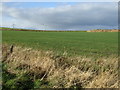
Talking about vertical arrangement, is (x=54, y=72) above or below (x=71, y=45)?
below

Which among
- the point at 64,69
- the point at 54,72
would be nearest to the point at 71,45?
the point at 64,69

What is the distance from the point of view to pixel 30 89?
7145mm

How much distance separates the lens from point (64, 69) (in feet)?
27.0

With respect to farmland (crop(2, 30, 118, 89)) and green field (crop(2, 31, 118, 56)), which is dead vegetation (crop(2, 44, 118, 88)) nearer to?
farmland (crop(2, 30, 118, 89))

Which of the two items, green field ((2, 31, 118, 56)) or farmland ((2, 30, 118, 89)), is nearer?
farmland ((2, 30, 118, 89))

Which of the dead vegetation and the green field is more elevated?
the green field

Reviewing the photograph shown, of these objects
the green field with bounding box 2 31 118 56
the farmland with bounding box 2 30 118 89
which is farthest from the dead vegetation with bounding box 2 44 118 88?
the green field with bounding box 2 31 118 56

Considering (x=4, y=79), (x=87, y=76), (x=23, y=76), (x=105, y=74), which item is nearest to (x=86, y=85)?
(x=87, y=76)

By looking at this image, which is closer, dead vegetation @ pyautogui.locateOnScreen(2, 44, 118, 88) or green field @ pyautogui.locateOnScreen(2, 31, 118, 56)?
dead vegetation @ pyautogui.locateOnScreen(2, 44, 118, 88)

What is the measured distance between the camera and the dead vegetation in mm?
6973

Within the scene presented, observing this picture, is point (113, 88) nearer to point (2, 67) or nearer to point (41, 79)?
point (41, 79)

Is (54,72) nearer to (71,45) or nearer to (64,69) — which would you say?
(64,69)

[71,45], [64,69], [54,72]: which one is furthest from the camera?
[71,45]

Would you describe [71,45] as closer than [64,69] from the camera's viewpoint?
No
